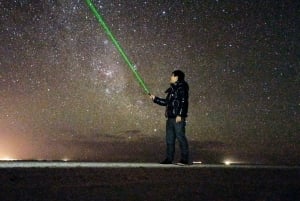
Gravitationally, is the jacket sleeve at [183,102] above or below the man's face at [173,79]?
below

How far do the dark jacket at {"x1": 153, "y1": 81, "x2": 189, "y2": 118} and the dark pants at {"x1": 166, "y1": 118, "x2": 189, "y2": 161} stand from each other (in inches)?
6.4

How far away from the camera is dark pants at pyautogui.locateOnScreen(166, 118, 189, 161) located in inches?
316

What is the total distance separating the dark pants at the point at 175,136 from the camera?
802 centimetres

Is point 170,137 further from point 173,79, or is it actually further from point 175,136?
point 173,79

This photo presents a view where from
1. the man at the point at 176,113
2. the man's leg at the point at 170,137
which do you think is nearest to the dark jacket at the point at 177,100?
the man at the point at 176,113

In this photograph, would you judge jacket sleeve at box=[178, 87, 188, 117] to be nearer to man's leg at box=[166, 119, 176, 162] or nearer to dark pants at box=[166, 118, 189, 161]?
dark pants at box=[166, 118, 189, 161]
